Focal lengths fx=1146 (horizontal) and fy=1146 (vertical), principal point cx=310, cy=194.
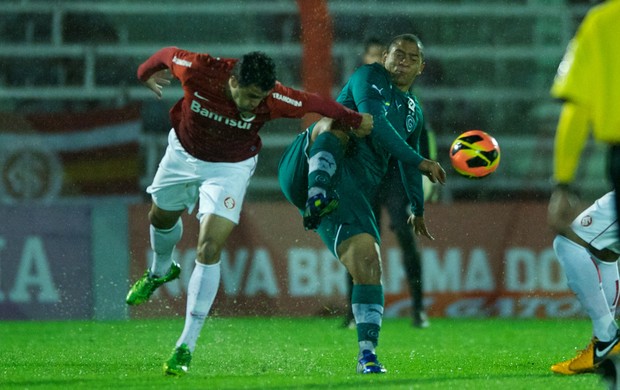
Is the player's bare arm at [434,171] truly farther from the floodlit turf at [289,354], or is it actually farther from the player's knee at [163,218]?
the player's knee at [163,218]

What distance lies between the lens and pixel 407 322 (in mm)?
10234

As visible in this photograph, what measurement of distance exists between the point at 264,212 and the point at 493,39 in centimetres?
454

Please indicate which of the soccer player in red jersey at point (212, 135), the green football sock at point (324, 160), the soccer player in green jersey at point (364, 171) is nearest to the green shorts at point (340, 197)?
the soccer player in green jersey at point (364, 171)

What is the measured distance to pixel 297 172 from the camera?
6.62 meters

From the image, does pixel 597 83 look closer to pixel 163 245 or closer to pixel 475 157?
pixel 475 157

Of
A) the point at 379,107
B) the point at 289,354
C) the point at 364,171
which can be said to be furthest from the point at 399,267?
the point at 379,107

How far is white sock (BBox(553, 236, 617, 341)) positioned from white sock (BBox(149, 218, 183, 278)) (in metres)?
2.71

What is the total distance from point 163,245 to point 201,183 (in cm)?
91

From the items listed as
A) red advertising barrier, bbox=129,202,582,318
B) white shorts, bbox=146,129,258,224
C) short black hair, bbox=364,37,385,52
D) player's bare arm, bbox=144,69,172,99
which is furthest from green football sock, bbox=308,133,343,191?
red advertising barrier, bbox=129,202,582,318

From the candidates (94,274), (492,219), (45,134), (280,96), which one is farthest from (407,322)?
(280,96)

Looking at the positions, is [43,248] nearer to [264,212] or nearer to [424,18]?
[264,212]

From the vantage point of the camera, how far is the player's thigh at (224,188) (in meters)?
6.28

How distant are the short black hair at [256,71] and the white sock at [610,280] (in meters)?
2.04

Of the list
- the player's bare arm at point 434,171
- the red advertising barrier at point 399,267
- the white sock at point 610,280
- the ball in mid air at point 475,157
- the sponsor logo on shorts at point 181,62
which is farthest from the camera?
the red advertising barrier at point 399,267
